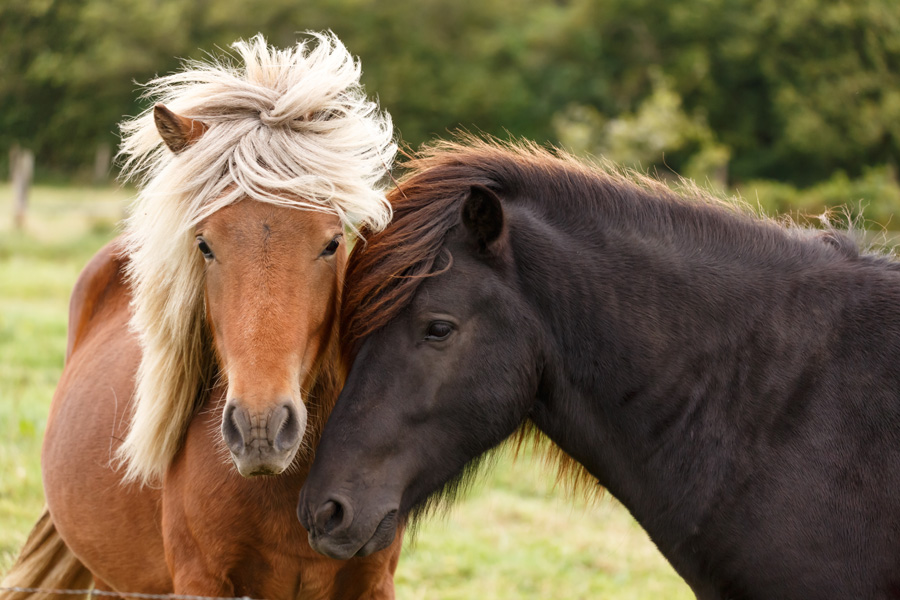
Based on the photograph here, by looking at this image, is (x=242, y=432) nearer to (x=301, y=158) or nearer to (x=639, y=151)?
(x=301, y=158)

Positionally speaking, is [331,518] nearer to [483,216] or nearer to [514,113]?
[483,216]

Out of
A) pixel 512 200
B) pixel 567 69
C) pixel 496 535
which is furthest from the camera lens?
pixel 567 69

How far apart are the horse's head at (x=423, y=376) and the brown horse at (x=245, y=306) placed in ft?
0.48

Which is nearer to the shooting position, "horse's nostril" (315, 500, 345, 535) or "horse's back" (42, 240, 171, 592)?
"horse's nostril" (315, 500, 345, 535)

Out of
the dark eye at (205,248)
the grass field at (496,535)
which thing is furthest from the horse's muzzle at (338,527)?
the dark eye at (205,248)

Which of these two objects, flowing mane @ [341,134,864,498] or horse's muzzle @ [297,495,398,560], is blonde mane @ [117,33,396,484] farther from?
horse's muzzle @ [297,495,398,560]

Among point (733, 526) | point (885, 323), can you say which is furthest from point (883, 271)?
point (733, 526)

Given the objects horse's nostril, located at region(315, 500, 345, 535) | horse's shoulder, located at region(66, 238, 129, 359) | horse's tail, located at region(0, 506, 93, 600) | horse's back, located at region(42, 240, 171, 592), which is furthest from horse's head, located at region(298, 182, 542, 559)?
horse's tail, located at region(0, 506, 93, 600)

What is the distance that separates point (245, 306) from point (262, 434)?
365mm

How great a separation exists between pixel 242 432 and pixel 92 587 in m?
2.80

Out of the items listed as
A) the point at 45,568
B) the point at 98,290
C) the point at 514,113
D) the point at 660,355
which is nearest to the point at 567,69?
the point at 514,113

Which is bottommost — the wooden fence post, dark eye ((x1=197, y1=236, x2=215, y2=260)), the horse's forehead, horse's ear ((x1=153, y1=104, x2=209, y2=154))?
the wooden fence post

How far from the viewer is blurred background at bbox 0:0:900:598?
605 centimetres

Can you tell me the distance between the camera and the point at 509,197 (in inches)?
106
